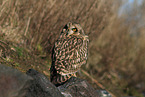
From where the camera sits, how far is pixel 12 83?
2184 millimetres

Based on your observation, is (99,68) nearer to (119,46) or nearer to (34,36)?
(119,46)

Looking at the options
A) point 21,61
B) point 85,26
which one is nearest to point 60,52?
point 21,61

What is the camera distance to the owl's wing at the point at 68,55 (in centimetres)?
368

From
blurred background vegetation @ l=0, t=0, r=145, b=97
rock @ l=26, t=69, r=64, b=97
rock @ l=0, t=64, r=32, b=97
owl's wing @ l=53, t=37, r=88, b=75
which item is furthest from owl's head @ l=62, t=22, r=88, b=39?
rock @ l=0, t=64, r=32, b=97

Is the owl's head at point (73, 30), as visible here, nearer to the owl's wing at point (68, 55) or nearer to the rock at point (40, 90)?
the owl's wing at point (68, 55)

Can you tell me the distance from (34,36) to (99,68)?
169 inches

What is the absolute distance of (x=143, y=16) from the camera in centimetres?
959

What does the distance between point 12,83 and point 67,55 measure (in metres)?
1.63

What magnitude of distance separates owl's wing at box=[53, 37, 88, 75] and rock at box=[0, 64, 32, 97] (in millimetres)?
1436

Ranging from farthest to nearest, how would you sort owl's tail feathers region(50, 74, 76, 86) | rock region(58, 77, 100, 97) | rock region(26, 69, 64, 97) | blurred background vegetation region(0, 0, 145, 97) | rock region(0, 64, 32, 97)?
blurred background vegetation region(0, 0, 145, 97) < owl's tail feathers region(50, 74, 76, 86) < rock region(58, 77, 100, 97) < rock region(26, 69, 64, 97) < rock region(0, 64, 32, 97)

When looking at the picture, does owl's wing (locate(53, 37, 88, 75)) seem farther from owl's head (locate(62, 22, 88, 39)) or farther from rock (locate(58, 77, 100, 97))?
rock (locate(58, 77, 100, 97))

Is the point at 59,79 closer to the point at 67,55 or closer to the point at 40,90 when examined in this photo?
the point at 67,55

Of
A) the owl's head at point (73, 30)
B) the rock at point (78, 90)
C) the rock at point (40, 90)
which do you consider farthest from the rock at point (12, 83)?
the owl's head at point (73, 30)

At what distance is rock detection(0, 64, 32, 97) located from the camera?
2138 mm
